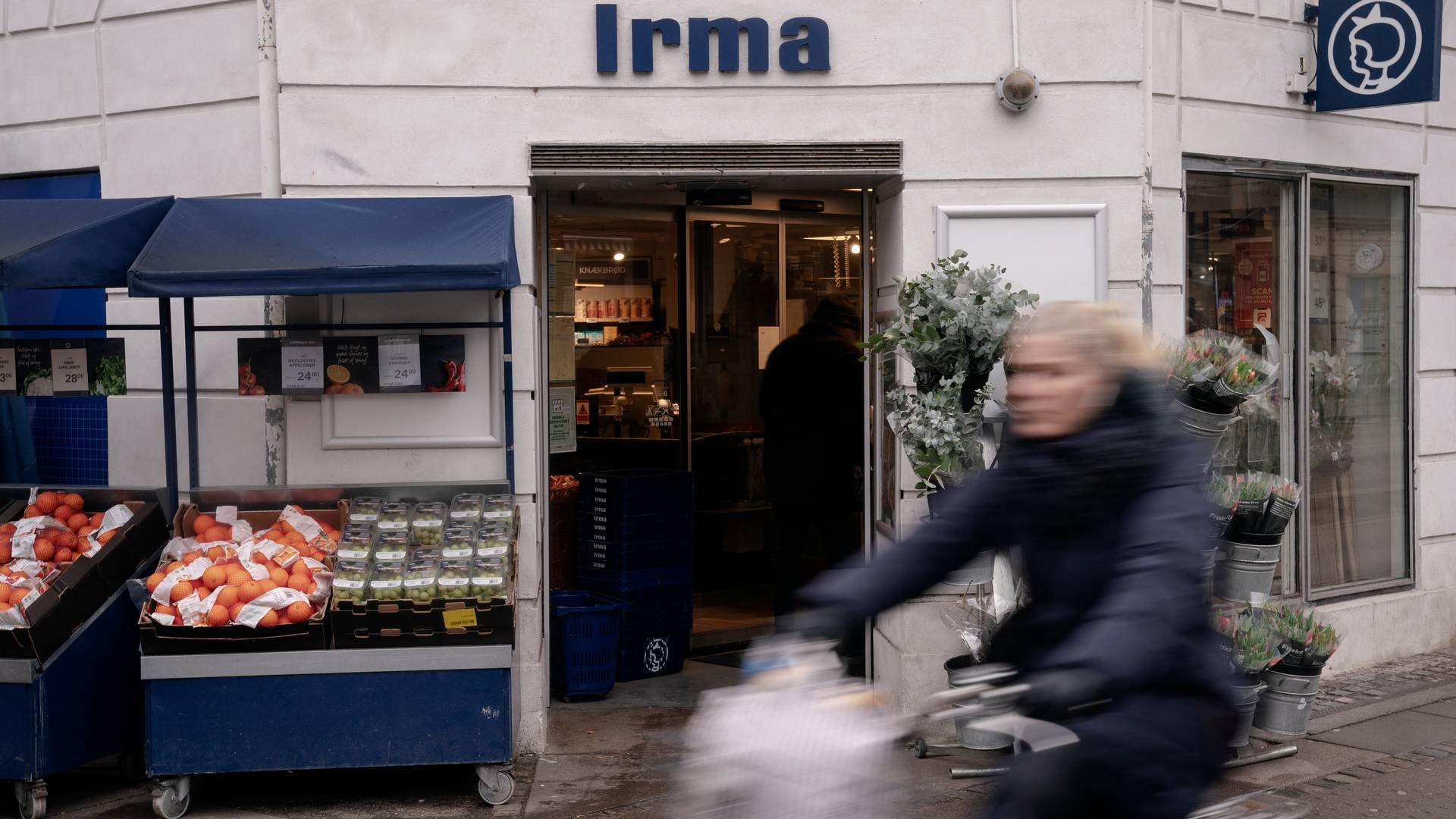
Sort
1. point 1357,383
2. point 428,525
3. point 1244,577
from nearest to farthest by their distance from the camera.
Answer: point 428,525 < point 1244,577 < point 1357,383

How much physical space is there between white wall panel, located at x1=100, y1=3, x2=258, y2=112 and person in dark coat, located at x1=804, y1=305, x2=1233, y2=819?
552 cm

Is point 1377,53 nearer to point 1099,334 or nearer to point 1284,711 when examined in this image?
point 1284,711

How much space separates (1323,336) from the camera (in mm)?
8633

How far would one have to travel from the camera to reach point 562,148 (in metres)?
6.93

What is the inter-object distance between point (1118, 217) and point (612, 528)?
139 inches

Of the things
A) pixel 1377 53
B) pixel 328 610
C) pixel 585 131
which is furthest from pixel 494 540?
pixel 1377 53

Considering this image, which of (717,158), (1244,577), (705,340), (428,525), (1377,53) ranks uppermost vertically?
(1377,53)

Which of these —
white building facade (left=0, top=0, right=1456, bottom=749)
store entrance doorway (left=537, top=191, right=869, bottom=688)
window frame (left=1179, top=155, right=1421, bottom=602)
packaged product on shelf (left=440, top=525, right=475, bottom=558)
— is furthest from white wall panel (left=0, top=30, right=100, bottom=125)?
window frame (left=1179, top=155, right=1421, bottom=602)

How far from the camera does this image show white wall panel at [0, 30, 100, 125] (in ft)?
26.1

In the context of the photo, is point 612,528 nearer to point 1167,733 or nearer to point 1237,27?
point 1237,27

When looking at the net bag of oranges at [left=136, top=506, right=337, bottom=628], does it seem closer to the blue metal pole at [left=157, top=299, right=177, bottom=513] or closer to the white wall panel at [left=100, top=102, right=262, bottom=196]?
the blue metal pole at [left=157, top=299, right=177, bottom=513]

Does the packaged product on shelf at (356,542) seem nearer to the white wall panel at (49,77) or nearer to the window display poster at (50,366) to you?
the window display poster at (50,366)

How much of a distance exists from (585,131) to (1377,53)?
4.71 meters

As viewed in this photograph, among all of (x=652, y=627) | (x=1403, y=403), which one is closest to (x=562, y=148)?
(x=652, y=627)
